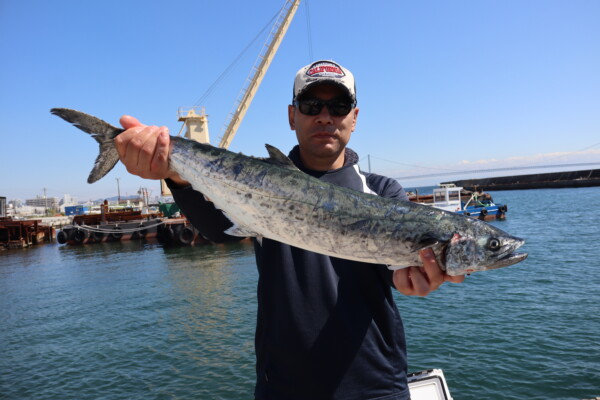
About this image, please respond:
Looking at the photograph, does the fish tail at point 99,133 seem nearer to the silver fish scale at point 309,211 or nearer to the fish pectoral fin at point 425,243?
the silver fish scale at point 309,211

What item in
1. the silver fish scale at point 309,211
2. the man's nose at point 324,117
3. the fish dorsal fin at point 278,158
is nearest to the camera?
the silver fish scale at point 309,211

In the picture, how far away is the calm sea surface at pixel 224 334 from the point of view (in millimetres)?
8516

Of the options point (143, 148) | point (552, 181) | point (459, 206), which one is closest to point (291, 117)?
point (143, 148)

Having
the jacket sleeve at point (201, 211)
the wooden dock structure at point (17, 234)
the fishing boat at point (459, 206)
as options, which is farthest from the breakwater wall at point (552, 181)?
the jacket sleeve at point (201, 211)

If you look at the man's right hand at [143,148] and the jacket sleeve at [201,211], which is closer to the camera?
the man's right hand at [143,148]

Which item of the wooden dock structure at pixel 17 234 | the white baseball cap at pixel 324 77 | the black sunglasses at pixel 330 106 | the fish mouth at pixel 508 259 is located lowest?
the wooden dock structure at pixel 17 234

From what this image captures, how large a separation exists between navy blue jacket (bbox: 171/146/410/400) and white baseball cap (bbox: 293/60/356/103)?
1.24 meters

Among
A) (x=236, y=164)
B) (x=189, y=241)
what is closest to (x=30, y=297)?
(x=189, y=241)

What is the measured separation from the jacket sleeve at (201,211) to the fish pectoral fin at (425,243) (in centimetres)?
129

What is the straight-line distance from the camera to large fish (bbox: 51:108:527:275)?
2.49 metres

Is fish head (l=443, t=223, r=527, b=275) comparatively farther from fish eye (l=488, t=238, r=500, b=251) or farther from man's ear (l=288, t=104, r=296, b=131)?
man's ear (l=288, t=104, r=296, b=131)

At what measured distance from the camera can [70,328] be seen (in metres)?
13.2

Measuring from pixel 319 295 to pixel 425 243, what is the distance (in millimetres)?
802

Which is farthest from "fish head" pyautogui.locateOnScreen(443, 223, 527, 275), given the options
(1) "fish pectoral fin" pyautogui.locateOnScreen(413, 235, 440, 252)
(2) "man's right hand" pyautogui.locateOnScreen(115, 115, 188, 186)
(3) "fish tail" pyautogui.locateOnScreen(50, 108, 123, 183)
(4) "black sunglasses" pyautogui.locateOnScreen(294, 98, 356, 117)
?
(3) "fish tail" pyautogui.locateOnScreen(50, 108, 123, 183)
